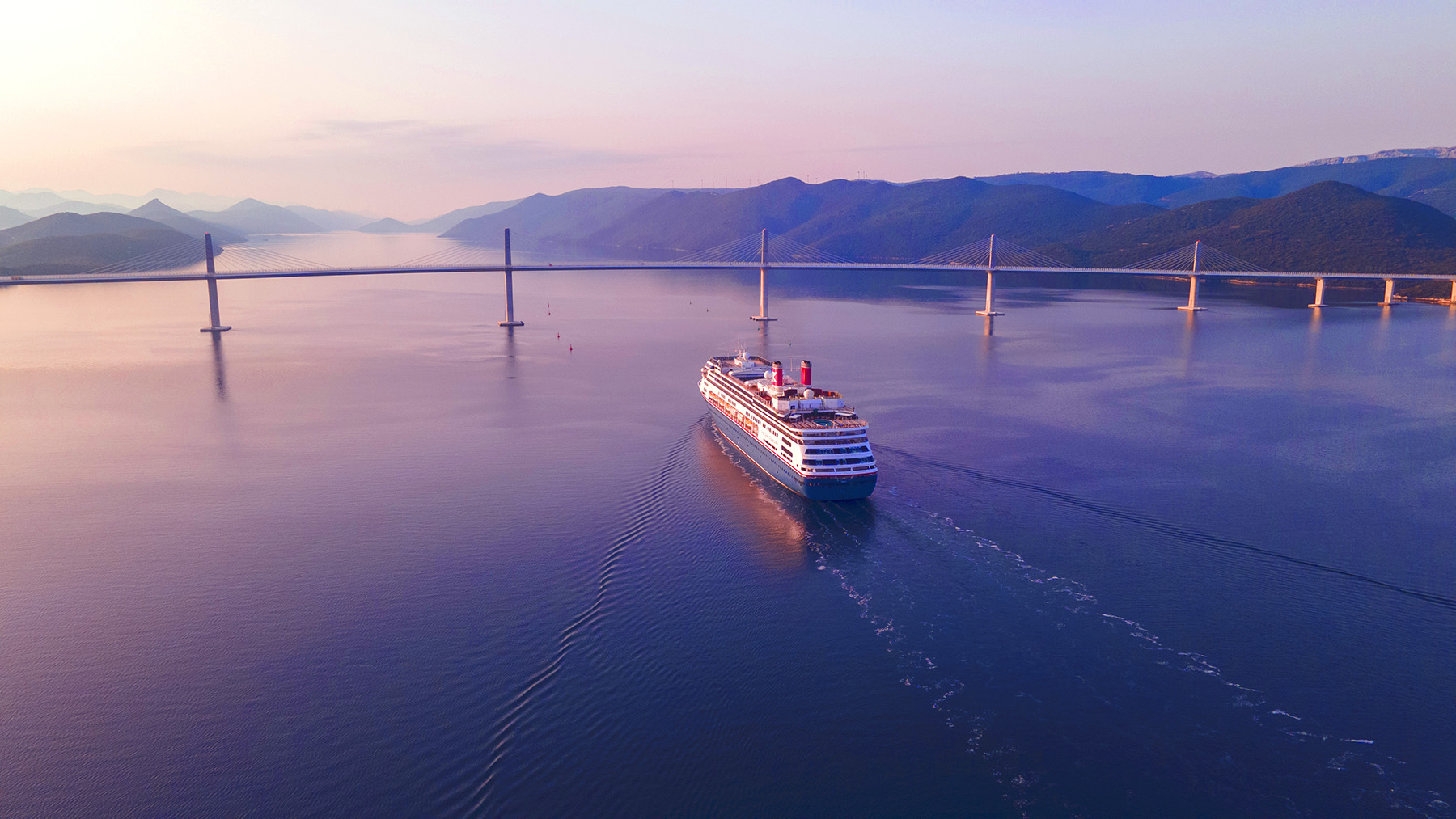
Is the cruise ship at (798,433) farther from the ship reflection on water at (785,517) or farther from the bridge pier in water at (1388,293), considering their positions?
the bridge pier in water at (1388,293)

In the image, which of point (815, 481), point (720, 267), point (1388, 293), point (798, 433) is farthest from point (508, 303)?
point (1388, 293)

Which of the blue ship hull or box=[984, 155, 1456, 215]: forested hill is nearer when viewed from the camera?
the blue ship hull

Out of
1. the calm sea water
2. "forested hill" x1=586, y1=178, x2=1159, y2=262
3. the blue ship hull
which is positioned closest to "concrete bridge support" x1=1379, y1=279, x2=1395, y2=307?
the calm sea water

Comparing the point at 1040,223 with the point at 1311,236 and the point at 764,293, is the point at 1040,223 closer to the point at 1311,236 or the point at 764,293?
the point at 1311,236

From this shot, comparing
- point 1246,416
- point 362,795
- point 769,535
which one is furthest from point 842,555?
point 1246,416

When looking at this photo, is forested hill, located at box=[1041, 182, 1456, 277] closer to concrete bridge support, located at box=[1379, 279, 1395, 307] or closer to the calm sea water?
concrete bridge support, located at box=[1379, 279, 1395, 307]

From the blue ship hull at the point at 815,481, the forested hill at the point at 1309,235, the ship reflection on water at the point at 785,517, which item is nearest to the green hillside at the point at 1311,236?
the forested hill at the point at 1309,235
